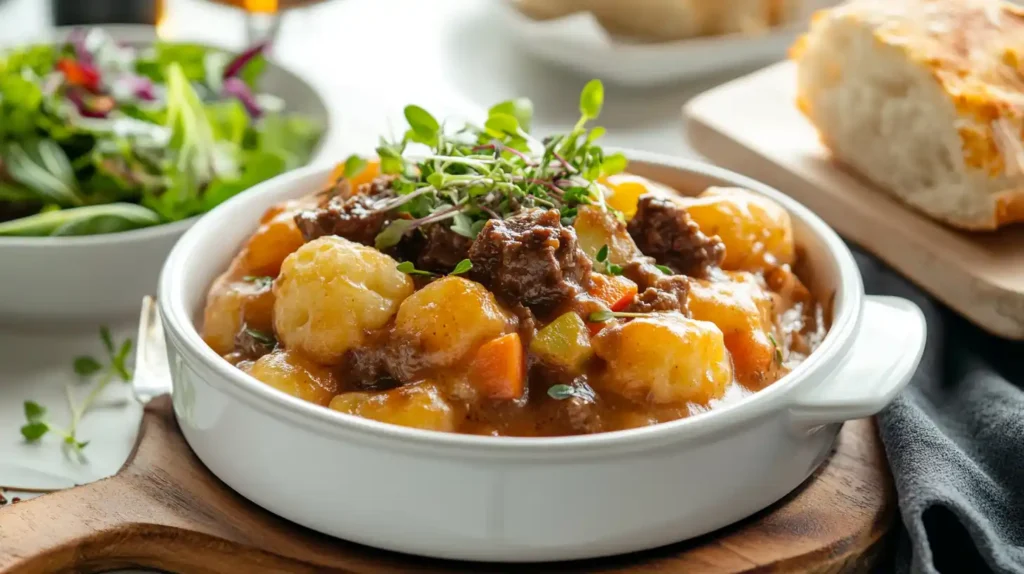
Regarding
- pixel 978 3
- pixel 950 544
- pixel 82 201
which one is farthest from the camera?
pixel 82 201

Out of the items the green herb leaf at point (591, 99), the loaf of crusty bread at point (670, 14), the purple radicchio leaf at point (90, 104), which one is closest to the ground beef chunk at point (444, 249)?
the green herb leaf at point (591, 99)

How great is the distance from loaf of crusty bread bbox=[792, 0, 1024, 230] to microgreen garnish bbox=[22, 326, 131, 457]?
186 centimetres

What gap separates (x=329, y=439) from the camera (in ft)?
5.28

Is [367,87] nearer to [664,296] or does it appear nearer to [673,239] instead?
[673,239]

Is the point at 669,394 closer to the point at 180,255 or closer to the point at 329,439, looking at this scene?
the point at 329,439

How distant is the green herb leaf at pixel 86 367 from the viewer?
2.46m

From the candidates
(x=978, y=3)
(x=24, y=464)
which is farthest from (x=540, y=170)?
(x=978, y=3)

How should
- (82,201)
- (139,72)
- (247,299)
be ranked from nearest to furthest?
1. (247,299)
2. (82,201)
3. (139,72)

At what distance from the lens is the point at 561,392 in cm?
173

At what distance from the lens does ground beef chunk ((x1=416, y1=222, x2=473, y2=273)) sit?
1.92 metres

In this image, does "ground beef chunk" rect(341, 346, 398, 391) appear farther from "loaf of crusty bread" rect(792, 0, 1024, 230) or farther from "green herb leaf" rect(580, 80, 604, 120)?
"loaf of crusty bread" rect(792, 0, 1024, 230)

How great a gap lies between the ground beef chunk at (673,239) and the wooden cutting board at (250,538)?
435mm

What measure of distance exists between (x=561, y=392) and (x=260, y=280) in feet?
2.19

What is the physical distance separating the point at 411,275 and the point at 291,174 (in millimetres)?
593
